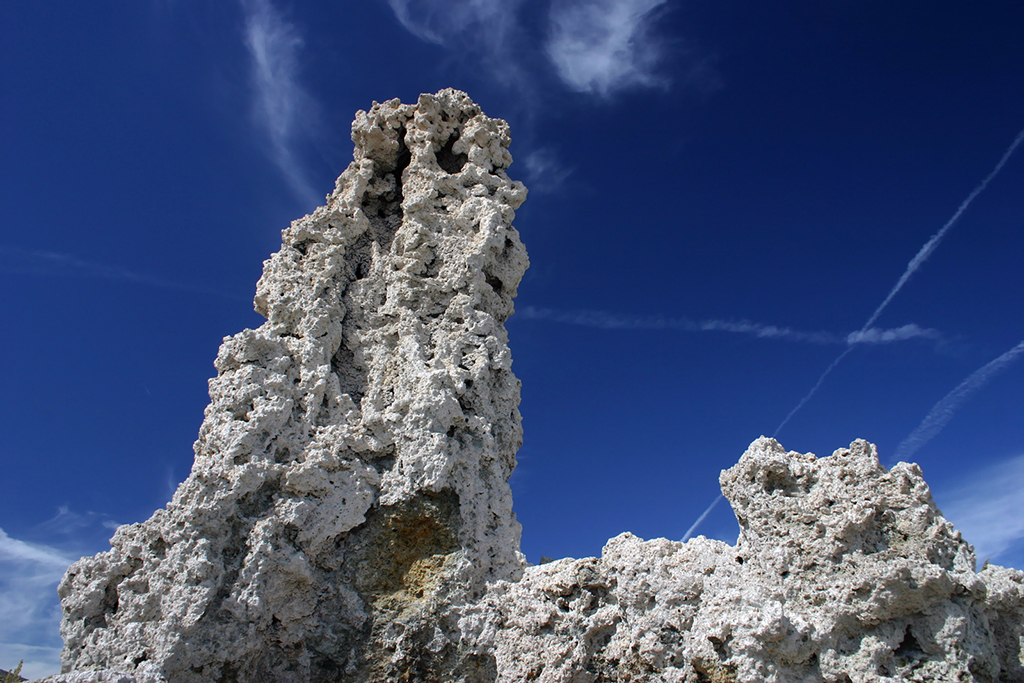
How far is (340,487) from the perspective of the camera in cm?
675

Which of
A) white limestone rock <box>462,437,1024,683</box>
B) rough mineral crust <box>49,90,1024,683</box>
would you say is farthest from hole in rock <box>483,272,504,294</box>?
white limestone rock <box>462,437,1024,683</box>

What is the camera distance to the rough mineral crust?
14.3 feet

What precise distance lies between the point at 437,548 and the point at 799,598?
12.7ft

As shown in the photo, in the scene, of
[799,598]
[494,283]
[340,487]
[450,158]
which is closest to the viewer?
[799,598]

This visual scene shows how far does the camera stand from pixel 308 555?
6391 millimetres

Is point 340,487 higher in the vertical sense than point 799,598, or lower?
higher

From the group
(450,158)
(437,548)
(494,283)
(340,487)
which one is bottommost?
(437,548)

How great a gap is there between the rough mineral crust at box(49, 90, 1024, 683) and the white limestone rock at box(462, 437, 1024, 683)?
17mm

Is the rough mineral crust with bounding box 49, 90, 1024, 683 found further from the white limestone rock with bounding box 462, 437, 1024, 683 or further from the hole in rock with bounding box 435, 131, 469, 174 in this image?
the hole in rock with bounding box 435, 131, 469, 174

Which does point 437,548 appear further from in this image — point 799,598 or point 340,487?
point 799,598

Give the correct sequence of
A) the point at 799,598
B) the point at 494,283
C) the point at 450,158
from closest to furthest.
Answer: the point at 799,598 → the point at 494,283 → the point at 450,158

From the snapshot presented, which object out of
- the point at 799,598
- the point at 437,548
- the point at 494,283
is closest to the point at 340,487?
the point at 437,548

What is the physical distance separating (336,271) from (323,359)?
5.17 feet

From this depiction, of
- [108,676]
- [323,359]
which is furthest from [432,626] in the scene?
[323,359]
